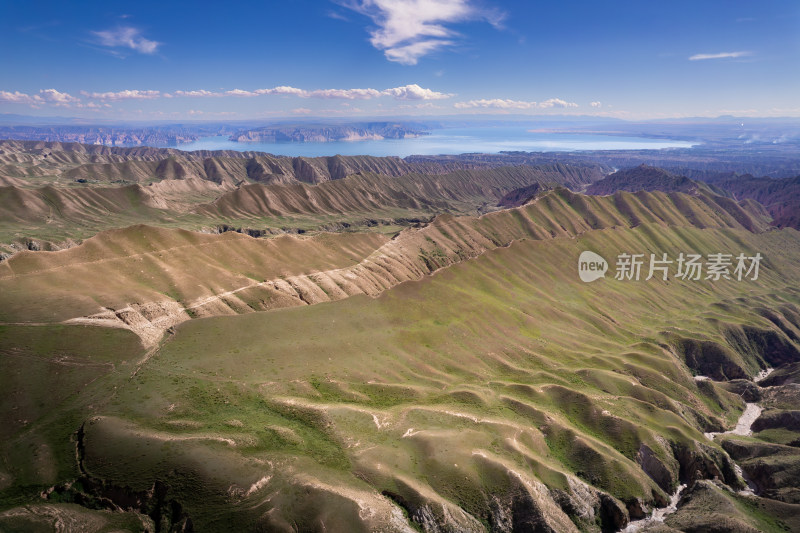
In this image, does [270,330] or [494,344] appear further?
[494,344]

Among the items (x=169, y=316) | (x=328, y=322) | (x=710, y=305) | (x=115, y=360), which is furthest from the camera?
(x=710, y=305)

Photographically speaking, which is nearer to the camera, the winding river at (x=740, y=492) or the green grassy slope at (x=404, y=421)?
the green grassy slope at (x=404, y=421)

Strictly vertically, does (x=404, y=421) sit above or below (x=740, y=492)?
above

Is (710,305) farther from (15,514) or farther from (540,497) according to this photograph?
(15,514)

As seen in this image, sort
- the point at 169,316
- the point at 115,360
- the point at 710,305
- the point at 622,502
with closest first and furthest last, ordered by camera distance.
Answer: the point at 622,502, the point at 115,360, the point at 169,316, the point at 710,305

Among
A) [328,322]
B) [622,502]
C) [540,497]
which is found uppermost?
[328,322]

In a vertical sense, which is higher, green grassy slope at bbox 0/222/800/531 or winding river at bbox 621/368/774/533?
green grassy slope at bbox 0/222/800/531

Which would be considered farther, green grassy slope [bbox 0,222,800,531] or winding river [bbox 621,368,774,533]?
winding river [bbox 621,368,774,533]

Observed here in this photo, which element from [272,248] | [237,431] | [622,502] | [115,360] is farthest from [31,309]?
[622,502]

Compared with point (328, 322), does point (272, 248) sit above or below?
above

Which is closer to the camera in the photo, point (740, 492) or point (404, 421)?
point (404, 421)

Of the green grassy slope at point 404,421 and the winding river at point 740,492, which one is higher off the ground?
the green grassy slope at point 404,421
